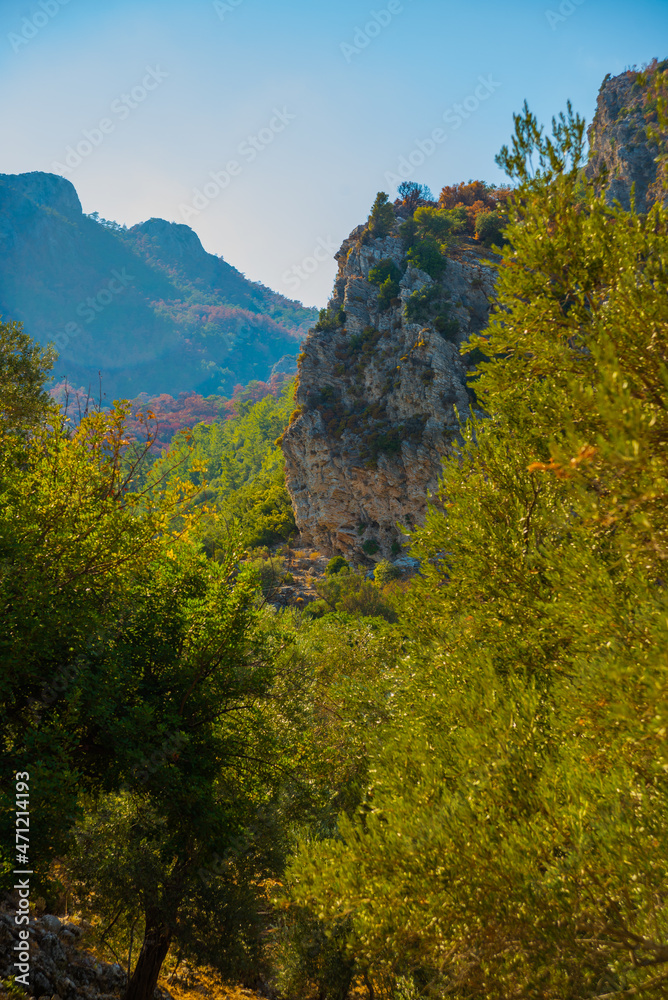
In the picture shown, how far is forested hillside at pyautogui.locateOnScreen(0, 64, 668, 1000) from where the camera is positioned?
13.7ft

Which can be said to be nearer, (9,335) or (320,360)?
(9,335)

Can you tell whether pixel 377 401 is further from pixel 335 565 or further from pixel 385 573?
pixel 385 573

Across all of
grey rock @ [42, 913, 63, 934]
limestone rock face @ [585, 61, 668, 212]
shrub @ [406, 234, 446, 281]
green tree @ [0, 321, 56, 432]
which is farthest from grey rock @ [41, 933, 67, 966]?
limestone rock face @ [585, 61, 668, 212]

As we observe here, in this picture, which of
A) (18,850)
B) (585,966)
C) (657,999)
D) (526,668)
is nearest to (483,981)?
(585,966)

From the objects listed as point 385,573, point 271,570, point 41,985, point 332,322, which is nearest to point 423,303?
point 332,322

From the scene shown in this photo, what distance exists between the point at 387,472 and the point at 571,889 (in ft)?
159

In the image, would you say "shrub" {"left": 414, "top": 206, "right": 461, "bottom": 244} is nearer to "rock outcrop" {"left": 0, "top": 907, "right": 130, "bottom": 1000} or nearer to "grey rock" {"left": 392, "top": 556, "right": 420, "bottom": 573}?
"grey rock" {"left": 392, "top": 556, "right": 420, "bottom": 573}

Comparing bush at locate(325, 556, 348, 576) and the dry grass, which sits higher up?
bush at locate(325, 556, 348, 576)

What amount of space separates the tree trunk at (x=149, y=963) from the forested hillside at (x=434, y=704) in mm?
59

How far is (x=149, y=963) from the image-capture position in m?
9.55

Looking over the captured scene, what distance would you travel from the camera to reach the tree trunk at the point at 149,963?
9.40 metres

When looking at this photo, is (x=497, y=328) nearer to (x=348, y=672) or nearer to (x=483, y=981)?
(x=483, y=981)

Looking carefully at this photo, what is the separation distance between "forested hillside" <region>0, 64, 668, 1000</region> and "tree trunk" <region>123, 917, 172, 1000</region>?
59 mm

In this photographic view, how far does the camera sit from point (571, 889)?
157 inches
